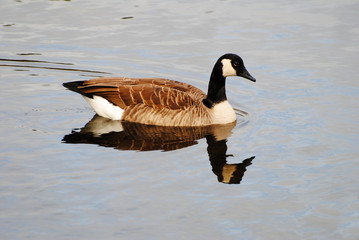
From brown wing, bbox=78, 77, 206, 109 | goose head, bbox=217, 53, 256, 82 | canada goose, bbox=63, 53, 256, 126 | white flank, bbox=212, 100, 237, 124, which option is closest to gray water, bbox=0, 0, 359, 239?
white flank, bbox=212, 100, 237, 124

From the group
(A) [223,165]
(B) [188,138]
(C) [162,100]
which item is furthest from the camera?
(C) [162,100]

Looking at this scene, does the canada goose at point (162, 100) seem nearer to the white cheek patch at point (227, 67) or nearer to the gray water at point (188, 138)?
the white cheek patch at point (227, 67)

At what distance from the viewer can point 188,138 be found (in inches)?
479

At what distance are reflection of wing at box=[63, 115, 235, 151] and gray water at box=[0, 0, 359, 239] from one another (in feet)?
0.25

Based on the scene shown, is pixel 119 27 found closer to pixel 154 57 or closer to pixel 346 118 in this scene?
pixel 154 57

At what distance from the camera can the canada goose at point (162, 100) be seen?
1298cm

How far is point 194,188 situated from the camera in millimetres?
9594

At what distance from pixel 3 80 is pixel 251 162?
7050 millimetres

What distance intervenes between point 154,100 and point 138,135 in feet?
3.50

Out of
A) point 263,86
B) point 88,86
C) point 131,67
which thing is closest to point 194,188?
point 88,86

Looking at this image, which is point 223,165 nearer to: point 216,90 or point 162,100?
point 162,100

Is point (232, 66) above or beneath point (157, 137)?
above

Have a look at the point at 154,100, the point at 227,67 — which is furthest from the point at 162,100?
the point at 227,67

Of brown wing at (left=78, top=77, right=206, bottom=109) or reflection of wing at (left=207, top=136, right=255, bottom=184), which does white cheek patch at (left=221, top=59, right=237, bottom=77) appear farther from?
reflection of wing at (left=207, top=136, right=255, bottom=184)
